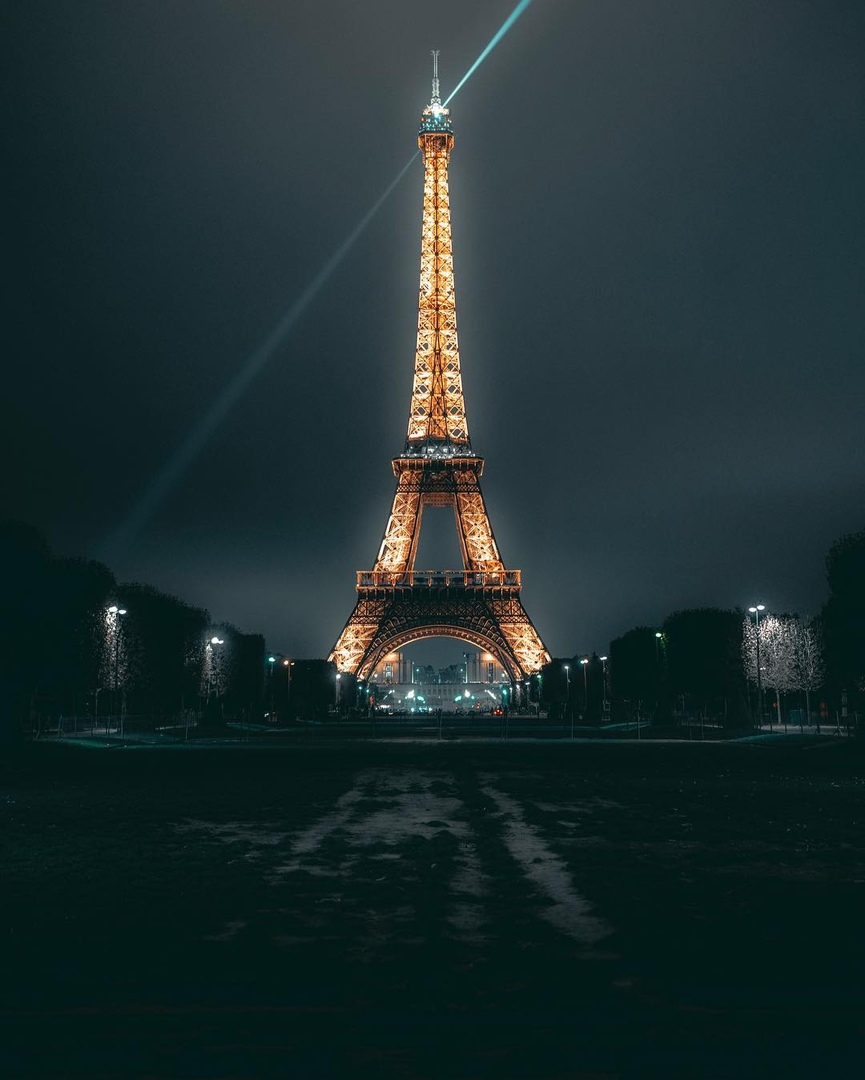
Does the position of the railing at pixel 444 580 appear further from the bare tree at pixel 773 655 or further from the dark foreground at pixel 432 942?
the dark foreground at pixel 432 942

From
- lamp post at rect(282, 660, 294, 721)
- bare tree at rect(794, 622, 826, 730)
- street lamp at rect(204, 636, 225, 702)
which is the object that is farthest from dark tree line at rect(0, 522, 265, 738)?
bare tree at rect(794, 622, 826, 730)

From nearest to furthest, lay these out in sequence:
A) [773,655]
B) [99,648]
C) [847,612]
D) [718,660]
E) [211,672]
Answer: [847,612] < [99,648] < [773,655] < [718,660] < [211,672]

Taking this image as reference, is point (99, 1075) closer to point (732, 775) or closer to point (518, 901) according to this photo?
point (518, 901)

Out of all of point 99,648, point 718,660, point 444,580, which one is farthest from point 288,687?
point 718,660

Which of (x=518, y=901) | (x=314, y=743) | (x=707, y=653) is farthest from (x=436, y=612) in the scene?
(x=518, y=901)

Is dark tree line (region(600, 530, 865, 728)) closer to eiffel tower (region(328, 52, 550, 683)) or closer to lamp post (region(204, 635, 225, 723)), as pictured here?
eiffel tower (region(328, 52, 550, 683))

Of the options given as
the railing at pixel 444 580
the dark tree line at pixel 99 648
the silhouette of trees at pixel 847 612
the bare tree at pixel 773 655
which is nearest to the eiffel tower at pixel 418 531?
the railing at pixel 444 580

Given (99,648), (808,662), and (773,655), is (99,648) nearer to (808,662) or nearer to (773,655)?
(773,655)
